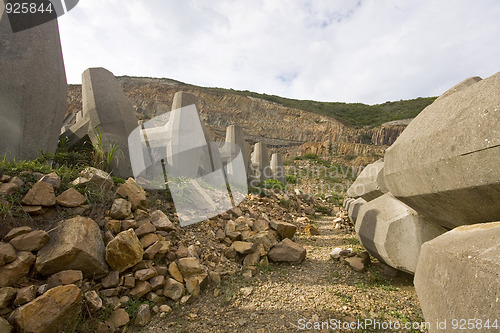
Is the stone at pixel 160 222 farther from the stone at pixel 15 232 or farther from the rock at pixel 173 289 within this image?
the stone at pixel 15 232

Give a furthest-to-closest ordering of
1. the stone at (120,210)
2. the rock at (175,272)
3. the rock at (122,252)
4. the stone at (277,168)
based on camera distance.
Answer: the stone at (277,168) → the stone at (120,210) → the rock at (175,272) → the rock at (122,252)

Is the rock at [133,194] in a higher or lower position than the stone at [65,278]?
higher

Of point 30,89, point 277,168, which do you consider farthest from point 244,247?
point 277,168

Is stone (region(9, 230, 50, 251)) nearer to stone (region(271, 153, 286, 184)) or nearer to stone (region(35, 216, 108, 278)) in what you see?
stone (region(35, 216, 108, 278))

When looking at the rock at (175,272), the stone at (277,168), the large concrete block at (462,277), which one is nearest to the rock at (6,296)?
the rock at (175,272)

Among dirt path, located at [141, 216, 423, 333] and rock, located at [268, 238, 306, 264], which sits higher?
rock, located at [268, 238, 306, 264]

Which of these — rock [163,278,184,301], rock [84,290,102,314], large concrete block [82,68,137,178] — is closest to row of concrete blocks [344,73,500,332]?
rock [163,278,184,301]

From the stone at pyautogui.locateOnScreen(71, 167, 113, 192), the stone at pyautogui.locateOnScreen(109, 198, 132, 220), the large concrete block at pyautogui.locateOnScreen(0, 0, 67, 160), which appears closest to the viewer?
the stone at pyautogui.locateOnScreen(109, 198, 132, 220)

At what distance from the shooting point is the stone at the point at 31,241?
1781 mm

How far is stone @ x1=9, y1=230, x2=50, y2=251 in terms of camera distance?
5.84ft

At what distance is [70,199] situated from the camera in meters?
2.25

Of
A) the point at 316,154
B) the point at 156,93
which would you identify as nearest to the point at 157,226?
the point at 316,154

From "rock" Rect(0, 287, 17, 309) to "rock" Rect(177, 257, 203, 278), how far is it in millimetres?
1087

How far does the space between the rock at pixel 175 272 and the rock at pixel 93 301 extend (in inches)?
22.0
